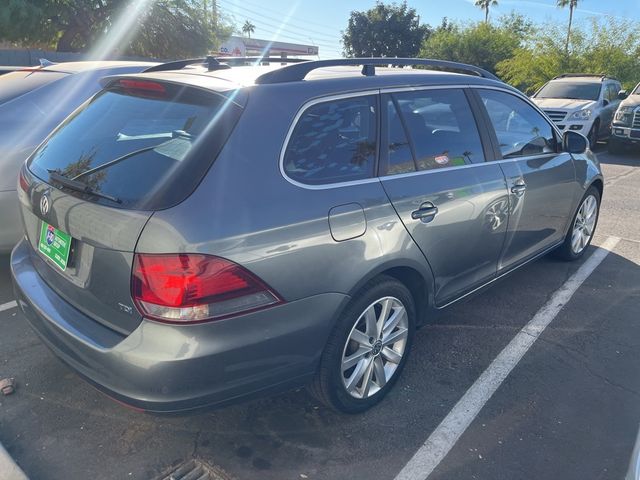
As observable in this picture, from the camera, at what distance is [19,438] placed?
8.48ft

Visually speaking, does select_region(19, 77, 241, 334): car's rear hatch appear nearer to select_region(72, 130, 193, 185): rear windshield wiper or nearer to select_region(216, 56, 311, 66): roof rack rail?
select_region(72, 130, 193, 185): rear windshield wiper

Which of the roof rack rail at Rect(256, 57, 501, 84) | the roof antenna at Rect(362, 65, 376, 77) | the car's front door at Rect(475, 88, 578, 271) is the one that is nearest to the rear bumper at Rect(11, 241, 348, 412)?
the roof rack rail at Rect(256, 57, 501, 84)

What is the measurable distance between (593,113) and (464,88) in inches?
402

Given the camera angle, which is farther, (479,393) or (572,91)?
(572,91)

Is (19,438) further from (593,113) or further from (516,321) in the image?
(593,113)

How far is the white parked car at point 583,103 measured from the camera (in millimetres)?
11859

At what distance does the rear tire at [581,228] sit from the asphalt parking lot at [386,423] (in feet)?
4.18

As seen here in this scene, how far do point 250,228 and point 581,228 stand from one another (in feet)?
13.0

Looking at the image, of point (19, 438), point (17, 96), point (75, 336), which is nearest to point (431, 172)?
point (75, 336)

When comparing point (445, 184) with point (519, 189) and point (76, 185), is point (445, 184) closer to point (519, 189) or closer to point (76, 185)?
point (519, 189)

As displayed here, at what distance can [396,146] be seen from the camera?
9.24 ft

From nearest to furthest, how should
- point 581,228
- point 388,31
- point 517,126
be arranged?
1. point 517,126
2. point 581,228
3. point 388,31

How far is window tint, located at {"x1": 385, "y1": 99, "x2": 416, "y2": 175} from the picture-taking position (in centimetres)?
277

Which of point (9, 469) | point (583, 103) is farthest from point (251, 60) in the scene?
point (583, 103)
